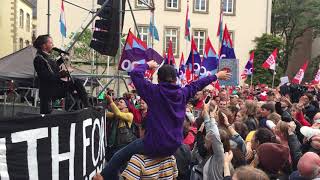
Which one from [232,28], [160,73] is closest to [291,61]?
[232,28]

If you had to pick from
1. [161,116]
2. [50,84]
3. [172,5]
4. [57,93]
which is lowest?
[161,116]

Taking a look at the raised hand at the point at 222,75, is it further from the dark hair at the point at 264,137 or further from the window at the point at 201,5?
the window at the point at 201,5

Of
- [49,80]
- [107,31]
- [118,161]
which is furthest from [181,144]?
[107,31]

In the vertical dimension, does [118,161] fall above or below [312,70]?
below

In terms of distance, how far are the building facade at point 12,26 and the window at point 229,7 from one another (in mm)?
20519

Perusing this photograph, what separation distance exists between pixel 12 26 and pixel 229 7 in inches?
842

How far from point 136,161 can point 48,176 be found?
31.0 inches

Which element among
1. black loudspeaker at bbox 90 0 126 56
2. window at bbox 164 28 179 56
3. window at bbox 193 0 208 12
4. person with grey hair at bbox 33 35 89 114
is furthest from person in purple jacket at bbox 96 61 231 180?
window at bbox 193 0 208 12

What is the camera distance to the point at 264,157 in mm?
4500

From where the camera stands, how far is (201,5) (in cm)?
4197

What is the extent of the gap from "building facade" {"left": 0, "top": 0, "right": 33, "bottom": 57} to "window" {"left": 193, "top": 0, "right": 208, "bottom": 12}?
18.5m

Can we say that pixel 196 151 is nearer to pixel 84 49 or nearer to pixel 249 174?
pixel 249 174

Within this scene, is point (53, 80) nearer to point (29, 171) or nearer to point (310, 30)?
point (29, 171)

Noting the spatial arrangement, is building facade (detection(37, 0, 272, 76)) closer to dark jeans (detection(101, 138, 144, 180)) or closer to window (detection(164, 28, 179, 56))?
window (detection(164, 28, 179, 56))
